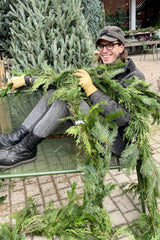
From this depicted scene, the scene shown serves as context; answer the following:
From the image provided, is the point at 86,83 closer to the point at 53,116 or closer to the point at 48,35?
the point at 53,116

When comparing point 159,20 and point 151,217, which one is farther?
point 159,20

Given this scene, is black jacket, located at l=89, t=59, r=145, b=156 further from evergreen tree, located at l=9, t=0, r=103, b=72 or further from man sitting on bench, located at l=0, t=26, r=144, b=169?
evergreen tree, located at l=9, t=0, r=103, b=72

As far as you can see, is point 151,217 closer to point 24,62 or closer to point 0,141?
point 0,141

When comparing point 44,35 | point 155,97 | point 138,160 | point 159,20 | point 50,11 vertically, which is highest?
point 159,20

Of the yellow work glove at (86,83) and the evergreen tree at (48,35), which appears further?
the evergreen tree at (48,35)

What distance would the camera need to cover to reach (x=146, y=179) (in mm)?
1673

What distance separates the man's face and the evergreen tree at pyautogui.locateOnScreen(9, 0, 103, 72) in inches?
27.7

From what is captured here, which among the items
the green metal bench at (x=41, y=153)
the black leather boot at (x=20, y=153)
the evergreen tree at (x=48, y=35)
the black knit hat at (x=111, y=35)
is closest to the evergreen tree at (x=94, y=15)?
the evergreen tree at (x=48, y=35)

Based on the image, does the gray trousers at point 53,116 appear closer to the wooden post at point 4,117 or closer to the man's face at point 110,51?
the man's face at point 110,51

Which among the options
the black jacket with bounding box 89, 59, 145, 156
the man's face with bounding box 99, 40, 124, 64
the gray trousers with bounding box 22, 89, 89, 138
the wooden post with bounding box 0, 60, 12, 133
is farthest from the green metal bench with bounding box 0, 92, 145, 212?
the man's face with bounding box 99, 40, 124, 64

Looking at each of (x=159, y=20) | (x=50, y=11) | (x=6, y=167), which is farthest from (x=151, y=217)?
(x=159, y=20)

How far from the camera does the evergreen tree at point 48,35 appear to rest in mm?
2627

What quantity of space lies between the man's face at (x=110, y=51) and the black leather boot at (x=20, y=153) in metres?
0.98

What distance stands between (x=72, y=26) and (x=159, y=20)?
50.7 feet
